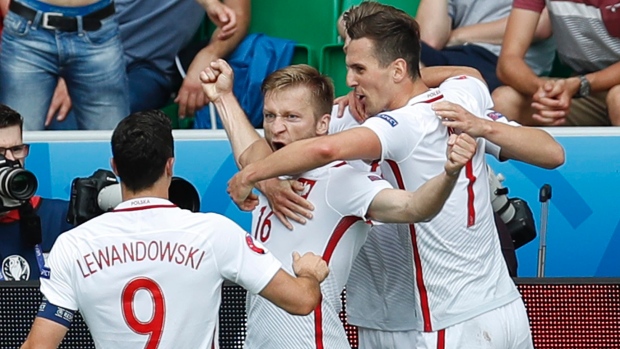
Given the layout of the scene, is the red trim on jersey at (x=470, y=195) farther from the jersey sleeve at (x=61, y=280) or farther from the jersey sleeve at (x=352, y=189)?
the jersey sleeve at (x=61, y=280)

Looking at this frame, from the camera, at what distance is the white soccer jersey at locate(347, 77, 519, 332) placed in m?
3.71

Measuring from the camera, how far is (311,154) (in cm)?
346

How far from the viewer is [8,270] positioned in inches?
196

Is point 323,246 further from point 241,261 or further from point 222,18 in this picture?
point 222,18

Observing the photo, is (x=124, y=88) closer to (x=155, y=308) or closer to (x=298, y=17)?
(x=298, y=17)

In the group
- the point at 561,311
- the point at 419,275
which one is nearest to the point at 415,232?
the point at 419,275

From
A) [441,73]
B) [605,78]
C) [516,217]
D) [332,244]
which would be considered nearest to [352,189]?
[332,244]

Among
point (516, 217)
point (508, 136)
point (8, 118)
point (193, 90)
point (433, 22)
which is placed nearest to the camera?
point (508, 136)

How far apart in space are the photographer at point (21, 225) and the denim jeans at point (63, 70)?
3.55ft

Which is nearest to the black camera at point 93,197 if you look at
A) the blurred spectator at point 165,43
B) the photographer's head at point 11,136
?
the photographer's head at point 11,136

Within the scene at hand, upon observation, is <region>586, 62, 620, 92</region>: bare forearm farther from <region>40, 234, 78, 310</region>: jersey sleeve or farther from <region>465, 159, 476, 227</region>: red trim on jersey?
<region>40, 234, 78, 310</region>: jersey sleeve

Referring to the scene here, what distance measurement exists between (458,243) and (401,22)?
0.73 m

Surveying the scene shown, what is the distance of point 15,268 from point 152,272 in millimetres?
1923

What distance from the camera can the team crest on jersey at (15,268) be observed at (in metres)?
4.97
